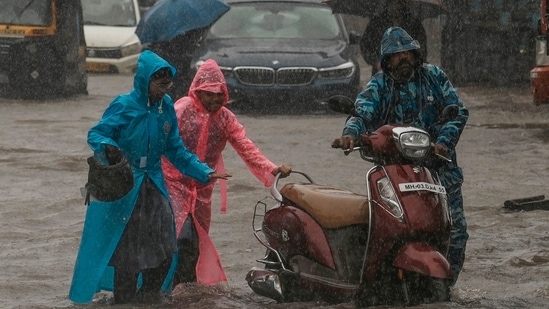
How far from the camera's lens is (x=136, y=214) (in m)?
7.95

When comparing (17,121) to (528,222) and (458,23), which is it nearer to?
(458,23)

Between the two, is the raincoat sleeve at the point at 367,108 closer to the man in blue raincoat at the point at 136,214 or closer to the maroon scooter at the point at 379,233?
the maroon scooter at the point at 379,233

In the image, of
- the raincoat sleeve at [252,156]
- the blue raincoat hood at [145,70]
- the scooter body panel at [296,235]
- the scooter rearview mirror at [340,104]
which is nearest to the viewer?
the scooter rearview mirror at [340,104]

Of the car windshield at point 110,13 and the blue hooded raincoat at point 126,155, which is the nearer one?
the blue hooded raincoat at point 126,155

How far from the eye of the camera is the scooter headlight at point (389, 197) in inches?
283

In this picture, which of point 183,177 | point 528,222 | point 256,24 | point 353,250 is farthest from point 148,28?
point 353,250

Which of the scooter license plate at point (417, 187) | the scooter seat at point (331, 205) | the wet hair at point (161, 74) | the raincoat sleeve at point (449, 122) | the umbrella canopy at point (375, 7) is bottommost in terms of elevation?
the umbrella canopy at point (375, 7)

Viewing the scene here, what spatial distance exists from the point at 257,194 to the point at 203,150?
4.18 metres

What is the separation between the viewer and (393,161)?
24.3 ft

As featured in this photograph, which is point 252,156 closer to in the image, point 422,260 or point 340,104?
point 340,104

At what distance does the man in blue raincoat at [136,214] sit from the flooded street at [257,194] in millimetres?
249

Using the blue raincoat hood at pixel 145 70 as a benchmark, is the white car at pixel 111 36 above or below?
below

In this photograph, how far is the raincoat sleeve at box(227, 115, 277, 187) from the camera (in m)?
8.51

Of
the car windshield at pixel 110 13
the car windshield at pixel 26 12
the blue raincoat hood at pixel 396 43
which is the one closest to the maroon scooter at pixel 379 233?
the blue raincoat hood at pixel 396 43
